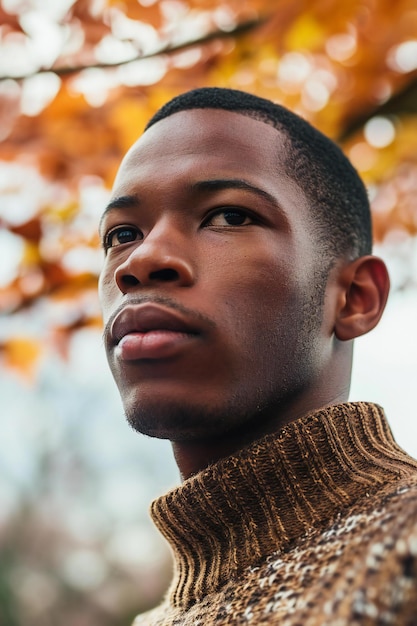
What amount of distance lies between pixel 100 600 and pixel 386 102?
1088cm

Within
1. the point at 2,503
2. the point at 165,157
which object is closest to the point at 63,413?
the point at 2,503

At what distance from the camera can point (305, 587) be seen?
1362mm

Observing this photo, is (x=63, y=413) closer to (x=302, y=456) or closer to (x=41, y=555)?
(x=41, y=555)

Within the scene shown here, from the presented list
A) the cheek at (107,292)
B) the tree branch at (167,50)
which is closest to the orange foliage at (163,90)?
the tree branch at (167,50)

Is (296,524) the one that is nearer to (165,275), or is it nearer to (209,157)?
(165,275)

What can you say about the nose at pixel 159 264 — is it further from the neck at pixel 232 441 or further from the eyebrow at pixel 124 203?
the neck at pixel 232 441

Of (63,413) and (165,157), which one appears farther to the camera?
(63,413)

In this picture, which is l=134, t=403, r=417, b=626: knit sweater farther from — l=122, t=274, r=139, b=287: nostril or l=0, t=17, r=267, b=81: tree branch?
l=0, t=17, r=267, b=81: tree branch

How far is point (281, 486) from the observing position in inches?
66.8

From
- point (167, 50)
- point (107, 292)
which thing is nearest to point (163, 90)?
point (167, 50)

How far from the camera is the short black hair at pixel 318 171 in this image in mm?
2086

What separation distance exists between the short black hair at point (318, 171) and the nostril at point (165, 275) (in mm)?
476

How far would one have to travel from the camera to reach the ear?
6.59 ft

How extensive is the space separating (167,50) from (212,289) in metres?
1.86
